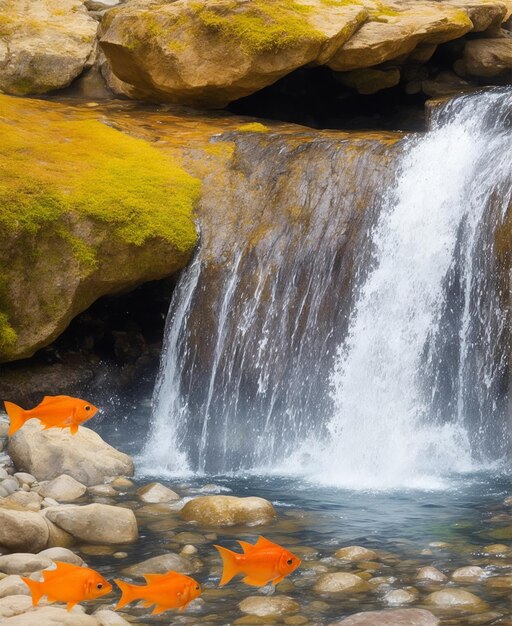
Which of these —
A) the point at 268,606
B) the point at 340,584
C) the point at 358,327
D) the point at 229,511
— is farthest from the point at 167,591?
the point at 358,327

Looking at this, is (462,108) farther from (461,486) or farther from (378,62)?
(461,486)

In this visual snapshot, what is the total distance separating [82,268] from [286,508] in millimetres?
4168

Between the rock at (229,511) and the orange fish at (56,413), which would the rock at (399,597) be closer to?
the rock at (229,511)

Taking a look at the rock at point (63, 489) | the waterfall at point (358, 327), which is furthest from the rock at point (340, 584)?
the rock at point (63, 489)

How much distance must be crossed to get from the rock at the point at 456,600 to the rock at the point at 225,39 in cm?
917

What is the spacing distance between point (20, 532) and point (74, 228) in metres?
4.85

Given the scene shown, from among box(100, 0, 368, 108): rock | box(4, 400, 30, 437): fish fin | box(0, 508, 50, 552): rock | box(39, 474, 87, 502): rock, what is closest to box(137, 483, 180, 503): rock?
box(39, 474, 87, 502): rock

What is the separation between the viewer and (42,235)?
11047 millimetres

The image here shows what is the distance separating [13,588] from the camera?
6102 mm

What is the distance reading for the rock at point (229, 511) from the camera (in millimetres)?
7844

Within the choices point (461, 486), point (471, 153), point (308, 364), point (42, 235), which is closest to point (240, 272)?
point (308, 364)

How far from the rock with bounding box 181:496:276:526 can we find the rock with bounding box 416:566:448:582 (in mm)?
1661

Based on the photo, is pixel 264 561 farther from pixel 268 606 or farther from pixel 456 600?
pixel 456 600

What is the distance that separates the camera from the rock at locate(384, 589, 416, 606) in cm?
605
